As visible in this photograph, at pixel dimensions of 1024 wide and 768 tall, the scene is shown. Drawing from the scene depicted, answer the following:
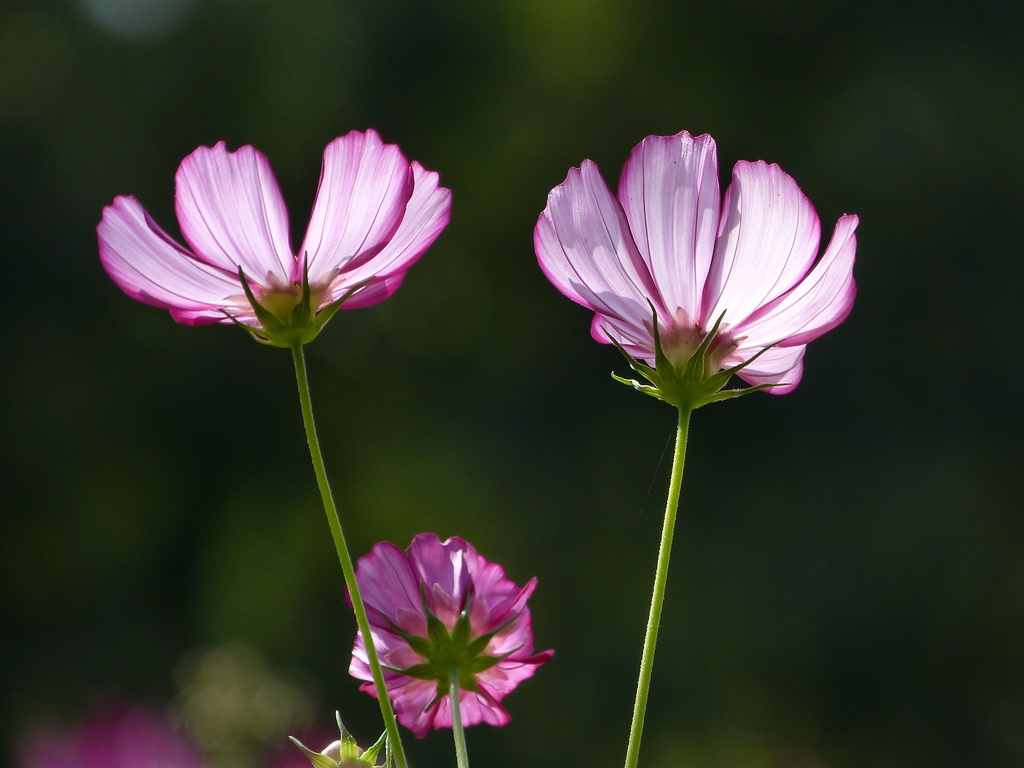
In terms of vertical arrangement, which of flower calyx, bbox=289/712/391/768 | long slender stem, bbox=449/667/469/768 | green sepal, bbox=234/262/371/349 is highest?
green sepal, bbox=234/262/371/349

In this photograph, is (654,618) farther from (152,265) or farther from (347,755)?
(152,265)

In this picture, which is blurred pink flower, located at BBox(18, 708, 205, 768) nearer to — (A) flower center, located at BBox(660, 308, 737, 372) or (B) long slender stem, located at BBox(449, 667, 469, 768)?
(B) long slender stem, located at BBox(449, 667, 469, 768)

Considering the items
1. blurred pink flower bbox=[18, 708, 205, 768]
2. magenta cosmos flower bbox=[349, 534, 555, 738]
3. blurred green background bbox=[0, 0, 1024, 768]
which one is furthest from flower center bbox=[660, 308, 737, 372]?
blurred green background bbox=[0, 0, 1024, 768]

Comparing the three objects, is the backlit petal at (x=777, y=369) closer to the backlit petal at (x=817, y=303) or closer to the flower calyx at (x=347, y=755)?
the backlit petal at (x=817, y=303)

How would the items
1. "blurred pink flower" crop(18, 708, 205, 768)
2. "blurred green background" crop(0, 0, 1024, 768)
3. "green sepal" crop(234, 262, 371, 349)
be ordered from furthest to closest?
1. "blurred green background" crop(0, 0, 1024, 768)
2. "green sepal" crop(234, 262, 371, 349)
3. "blurred pink flower" crop(18, 708, 205, 768)

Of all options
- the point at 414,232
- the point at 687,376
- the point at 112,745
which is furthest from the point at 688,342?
the point at 112,745

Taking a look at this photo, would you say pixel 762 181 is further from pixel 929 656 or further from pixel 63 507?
pixel 63 507

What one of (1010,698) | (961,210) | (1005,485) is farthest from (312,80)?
(1010,698)
